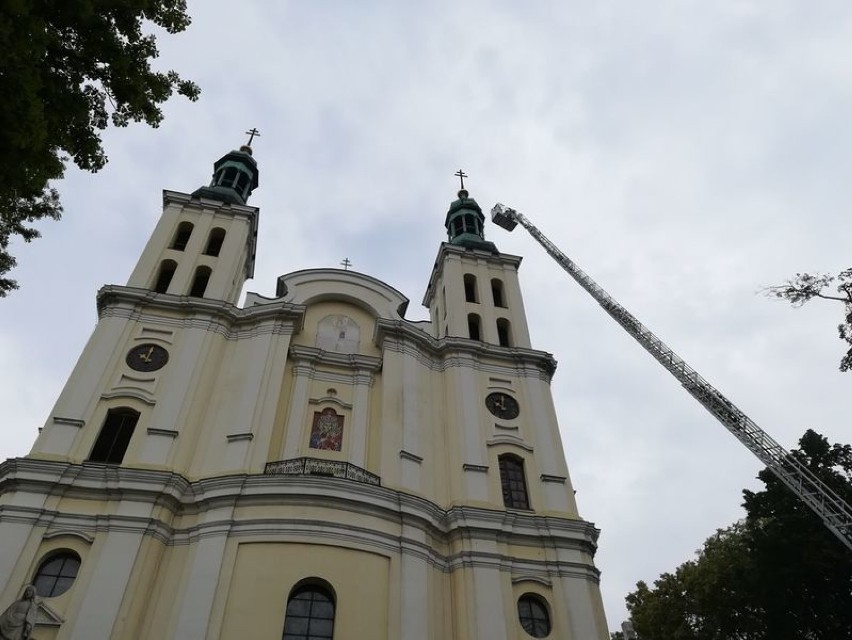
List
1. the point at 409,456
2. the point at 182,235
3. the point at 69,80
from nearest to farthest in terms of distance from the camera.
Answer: the point at 69,80, the point at 409,456, the point at 182,235

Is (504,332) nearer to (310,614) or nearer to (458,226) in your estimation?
(458,226)

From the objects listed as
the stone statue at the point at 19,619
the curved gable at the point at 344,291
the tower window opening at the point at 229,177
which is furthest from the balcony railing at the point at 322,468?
the tower window opening at the point at 229,177

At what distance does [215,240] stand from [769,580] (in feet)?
71.6

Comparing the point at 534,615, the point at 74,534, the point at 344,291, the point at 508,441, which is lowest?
the point at 534,615

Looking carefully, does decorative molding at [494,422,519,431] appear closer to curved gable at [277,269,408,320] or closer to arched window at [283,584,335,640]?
curved gable at [277,269,408,320]

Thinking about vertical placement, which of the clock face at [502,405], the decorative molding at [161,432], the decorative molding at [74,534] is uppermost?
the clock face at [502,405]

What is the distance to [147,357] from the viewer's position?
59.5 ft

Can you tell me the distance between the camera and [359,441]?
17.8 meters

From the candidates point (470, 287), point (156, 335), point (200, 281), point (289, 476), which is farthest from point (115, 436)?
point (470, 287)

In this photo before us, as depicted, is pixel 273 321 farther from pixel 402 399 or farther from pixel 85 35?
pixel 85 35

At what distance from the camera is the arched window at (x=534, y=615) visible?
587 inches

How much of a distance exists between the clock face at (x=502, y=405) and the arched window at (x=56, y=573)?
11802mm

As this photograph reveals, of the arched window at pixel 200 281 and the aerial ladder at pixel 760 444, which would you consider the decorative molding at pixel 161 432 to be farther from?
the aerial ladder at pixel 760 444

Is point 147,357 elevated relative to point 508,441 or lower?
elevated
